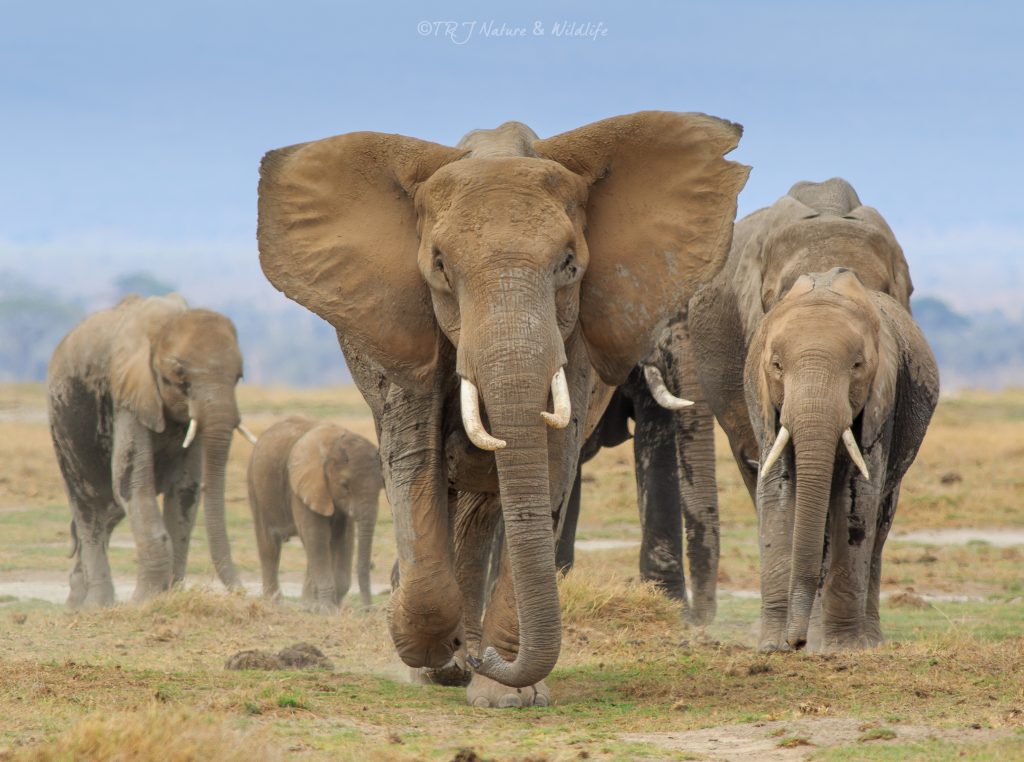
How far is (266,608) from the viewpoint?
1209cm

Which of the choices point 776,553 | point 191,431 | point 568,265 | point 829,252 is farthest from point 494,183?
point 191,431

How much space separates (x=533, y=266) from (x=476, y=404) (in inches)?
24.0

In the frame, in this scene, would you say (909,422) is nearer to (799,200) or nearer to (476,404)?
(799,200)

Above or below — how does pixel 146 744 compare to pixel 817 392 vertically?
below

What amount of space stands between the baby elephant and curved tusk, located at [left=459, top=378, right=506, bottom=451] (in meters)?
7.40

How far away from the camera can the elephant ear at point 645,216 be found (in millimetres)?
7844

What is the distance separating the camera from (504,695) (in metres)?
7.52

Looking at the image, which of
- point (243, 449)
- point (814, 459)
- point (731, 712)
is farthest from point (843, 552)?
point (243, 449)

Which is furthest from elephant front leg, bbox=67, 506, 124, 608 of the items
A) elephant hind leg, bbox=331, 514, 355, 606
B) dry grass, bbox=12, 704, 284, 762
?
dry grass, bbox=12, 704, 284, 762

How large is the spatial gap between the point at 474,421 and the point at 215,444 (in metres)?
7.13

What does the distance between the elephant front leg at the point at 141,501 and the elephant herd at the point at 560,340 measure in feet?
9.87

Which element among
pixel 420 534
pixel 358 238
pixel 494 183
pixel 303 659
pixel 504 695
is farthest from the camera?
pixel 303 659

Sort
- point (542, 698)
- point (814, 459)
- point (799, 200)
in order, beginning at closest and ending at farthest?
point (542, 698) < point (814, 459) < point (799, 200)

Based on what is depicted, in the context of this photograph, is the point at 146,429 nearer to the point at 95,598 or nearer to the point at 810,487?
the point at 95,598
